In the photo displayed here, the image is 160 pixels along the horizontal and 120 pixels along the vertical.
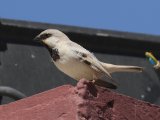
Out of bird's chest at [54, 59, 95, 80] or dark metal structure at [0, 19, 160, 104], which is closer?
bird's chest at [54, 59, 95, 80]

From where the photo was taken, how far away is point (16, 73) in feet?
26.7

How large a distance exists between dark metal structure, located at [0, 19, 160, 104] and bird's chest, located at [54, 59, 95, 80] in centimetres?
269

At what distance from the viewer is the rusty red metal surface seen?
424 cm

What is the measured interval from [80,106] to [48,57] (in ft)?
13.0

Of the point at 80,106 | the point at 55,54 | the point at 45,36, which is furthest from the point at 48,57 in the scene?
the point at 80,106

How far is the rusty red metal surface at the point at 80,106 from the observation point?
4238 millimetres

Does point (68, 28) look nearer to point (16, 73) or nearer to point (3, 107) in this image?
point (16, 73)

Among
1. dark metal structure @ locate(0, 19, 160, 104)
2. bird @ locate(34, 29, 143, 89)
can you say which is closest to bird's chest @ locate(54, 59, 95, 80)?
bird @ locate(34, 29, 143, 89)

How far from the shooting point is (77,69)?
16.9ft

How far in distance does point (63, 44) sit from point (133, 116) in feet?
3.86

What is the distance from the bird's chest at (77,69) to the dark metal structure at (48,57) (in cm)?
269

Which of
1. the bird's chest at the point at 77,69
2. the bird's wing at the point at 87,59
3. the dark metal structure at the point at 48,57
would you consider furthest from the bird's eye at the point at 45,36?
the dark metal structure at the point at 48,57

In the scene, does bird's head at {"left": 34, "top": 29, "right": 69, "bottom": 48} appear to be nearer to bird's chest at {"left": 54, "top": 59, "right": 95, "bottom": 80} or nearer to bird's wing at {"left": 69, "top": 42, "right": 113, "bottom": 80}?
bird's wing at {"left": 69, "top": 42, "right": 113, "bottom": 80}

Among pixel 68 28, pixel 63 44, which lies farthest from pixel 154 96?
pixel 63 44
